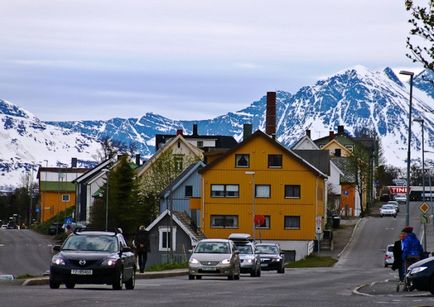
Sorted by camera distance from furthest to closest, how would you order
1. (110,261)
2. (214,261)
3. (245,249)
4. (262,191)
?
1. (262,191)
2. (245,249)
3. (214,261)
4. (110,261)

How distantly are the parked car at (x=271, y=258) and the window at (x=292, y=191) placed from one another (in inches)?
1529

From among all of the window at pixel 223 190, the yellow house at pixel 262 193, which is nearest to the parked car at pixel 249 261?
the yellow house at pixel 262 193

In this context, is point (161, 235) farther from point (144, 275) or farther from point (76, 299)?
point (76, 299)

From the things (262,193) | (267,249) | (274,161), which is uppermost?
(274,161)

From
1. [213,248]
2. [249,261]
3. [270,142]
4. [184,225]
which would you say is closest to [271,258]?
[249,261]

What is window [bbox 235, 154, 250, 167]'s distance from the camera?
102m

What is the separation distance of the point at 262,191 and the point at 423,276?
231 ft

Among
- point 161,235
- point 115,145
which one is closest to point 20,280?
point 161,235

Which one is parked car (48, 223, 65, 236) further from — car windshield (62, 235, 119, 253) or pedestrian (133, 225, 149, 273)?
car windshield (62, 235, 119, 253)

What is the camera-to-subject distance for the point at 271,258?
6056cm

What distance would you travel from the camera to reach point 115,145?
592 ft

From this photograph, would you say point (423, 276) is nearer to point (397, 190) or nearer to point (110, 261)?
point (110, 261)

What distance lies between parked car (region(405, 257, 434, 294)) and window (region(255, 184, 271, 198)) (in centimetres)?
6944

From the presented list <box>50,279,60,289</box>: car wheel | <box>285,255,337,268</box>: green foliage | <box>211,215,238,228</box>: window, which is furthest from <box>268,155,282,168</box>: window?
<box>50,279,60,289</box>: car wheel
